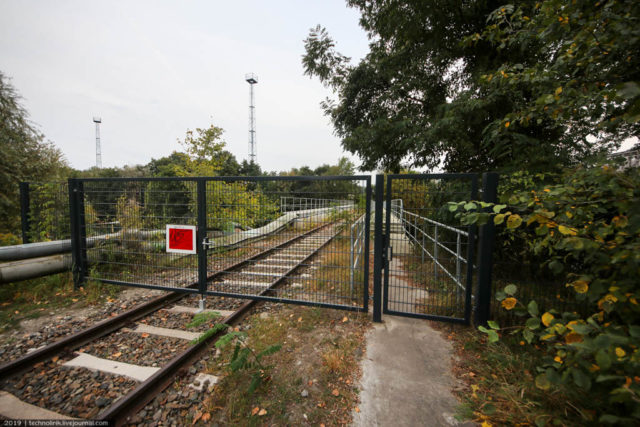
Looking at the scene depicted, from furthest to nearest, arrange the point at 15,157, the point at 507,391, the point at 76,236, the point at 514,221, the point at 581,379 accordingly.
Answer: the point at 15,157, the point at 76,236, the point at 507,391, the point at 514,221, the point at 581,379

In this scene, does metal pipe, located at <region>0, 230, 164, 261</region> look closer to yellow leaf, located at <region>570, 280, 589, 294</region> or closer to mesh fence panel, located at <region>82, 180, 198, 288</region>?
mesh fence panel, located at <region>82, 180, 198, 288</region>

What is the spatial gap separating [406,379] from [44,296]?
244 inches

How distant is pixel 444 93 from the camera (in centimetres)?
702

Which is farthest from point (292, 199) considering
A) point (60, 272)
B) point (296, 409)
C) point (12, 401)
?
point (60, 272)

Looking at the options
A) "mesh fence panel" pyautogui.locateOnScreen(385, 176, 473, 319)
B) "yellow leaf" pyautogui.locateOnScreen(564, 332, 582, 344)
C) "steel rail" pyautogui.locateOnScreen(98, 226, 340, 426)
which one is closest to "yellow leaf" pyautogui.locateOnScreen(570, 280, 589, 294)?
"yellow leaf" pyautogui.locateOnScreen(564, 332, 582, 344)

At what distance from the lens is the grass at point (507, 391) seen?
1.79m

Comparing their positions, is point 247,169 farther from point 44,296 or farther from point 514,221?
point 514,221

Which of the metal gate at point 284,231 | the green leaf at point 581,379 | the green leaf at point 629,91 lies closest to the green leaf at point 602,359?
the green leaf at point 581,379

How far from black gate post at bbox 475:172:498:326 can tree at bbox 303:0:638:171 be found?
3.41 feet

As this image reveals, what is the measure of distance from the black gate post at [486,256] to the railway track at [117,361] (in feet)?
6.42

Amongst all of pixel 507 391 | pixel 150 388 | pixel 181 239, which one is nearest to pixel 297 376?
pixel 150 388

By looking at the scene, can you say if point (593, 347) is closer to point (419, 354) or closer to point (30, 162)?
point (419, 354)

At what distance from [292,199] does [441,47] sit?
19.5 feet

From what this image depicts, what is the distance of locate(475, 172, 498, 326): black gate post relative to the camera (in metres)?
2.90
